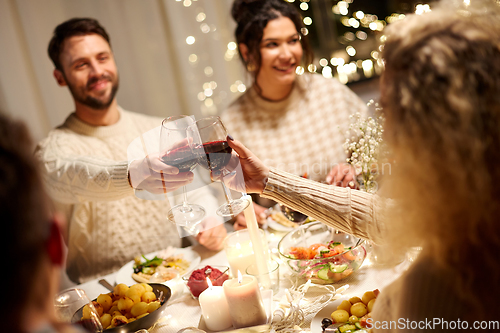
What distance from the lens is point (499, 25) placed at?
0.55 meters

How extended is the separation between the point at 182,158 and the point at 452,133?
2.03 feet

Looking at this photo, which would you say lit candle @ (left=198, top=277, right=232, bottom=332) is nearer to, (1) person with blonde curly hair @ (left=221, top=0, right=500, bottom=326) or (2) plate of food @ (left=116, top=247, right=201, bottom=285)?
(2) plate of food @ (left=116, top=247, right=201, bottom=285)

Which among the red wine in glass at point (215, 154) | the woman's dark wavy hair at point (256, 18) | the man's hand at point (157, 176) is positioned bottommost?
the man's hand at point (157, 176)

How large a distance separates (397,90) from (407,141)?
0.07 m

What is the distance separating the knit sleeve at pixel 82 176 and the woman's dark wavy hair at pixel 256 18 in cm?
111

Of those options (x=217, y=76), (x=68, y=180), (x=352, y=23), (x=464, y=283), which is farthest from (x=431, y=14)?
(x=352, y=23)

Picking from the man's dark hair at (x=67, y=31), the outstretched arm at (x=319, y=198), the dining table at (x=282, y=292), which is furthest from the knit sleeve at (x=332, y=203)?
the man's dark hair at (x=67, y=31)

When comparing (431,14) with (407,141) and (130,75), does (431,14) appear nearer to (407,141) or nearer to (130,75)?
(407,141)

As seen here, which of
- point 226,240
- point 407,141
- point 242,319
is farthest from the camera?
point 226,240

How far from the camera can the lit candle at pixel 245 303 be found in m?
0.94

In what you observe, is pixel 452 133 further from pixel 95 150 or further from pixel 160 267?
pixel 95 150

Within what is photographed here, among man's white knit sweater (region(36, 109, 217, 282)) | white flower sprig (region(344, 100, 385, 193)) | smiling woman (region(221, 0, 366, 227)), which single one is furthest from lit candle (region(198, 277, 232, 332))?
smiling woman (region(221, 0, 366, 227))

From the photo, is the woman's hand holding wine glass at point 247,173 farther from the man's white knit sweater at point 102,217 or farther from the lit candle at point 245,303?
the man's white knit sweater at point 102,217

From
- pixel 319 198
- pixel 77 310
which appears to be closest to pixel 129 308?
pixel 77 310
